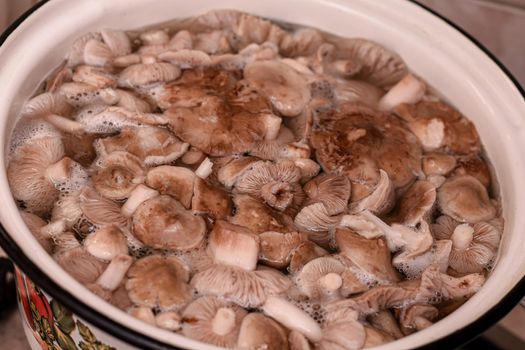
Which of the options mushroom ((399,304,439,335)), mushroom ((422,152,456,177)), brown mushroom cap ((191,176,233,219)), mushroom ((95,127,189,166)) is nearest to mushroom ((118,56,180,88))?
mushroom ((95,127,189,166))

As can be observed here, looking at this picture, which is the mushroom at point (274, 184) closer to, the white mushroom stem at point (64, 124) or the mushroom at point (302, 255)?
the mushroom at point (302, 255)

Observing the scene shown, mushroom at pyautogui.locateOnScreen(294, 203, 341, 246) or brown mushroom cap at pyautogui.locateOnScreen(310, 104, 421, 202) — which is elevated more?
brown mushroom cap at pyautogui.locateOnScreen(310, 104, 421, 202)

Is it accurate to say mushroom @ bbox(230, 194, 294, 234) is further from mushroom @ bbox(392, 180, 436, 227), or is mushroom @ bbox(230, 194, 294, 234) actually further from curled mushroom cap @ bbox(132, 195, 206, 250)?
mushroom @ bbox(392, 180, 436, 227)

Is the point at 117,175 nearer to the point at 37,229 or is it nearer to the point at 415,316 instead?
the point at 37,229

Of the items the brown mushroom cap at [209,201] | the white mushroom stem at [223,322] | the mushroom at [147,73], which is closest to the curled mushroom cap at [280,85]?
the mushroom at [147,73]

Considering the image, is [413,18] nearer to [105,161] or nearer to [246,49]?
[246,49]

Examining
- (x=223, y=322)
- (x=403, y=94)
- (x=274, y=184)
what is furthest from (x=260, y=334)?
(x=403, y=94)

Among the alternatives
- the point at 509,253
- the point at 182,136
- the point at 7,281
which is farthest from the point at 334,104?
the point at 7,281
